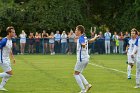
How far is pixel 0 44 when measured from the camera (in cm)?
1688

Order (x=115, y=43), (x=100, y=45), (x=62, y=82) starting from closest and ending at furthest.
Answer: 1. (x=62, y=82)
2. (x=115, y=43)
3. (x=100, y=45)

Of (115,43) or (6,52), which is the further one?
(115,43)

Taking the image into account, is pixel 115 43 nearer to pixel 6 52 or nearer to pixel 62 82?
pixel 62 82

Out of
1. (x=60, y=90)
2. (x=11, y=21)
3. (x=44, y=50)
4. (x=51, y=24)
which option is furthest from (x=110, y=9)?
(x=60, y=90)

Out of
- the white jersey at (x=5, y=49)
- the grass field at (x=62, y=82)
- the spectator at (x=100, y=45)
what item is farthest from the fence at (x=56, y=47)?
the white jersey at (x=5, y=49)

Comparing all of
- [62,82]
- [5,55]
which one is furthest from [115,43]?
[5,55]

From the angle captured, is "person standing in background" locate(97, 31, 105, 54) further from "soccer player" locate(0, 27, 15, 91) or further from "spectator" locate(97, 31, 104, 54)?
"soccer player" locate(0, 27, 15, 91)

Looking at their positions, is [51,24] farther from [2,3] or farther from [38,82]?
[38,82]

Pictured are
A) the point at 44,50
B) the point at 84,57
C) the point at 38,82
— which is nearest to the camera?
the point at 84,57

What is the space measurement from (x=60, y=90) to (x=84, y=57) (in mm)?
1598

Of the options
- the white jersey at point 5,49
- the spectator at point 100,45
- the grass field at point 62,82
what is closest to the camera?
the white jersey at point 5,49

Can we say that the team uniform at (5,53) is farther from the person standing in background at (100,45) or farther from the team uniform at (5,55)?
the person standing in background at (100,45)

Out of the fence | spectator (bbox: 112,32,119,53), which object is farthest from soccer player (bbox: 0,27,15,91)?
spectator (bbox: 112,32,119,53)

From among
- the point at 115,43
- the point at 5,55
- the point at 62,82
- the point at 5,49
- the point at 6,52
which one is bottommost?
the point at 62,82
